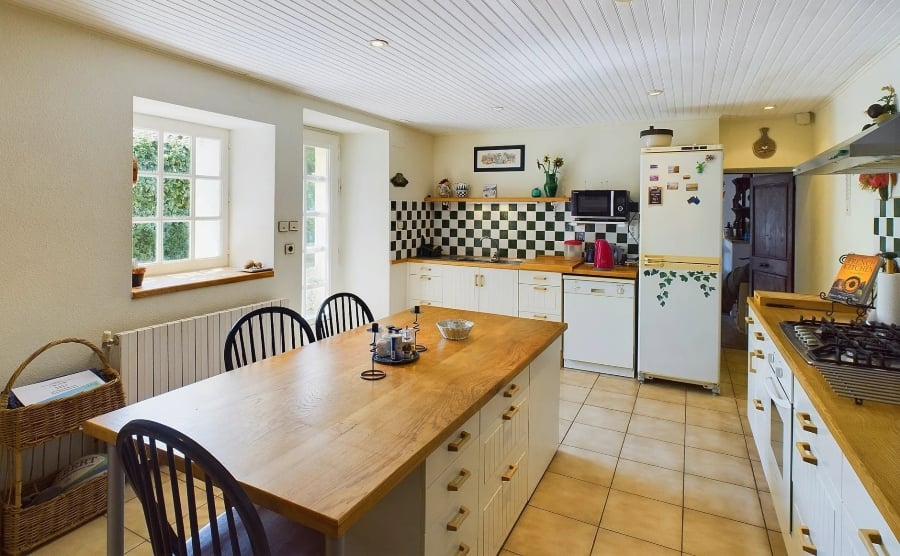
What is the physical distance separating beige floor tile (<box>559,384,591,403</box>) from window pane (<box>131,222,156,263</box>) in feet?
9.65

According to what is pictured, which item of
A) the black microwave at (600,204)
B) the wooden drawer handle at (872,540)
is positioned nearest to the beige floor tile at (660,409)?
the black microwave at (600,204)

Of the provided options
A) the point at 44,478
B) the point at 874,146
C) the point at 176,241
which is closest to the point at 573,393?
the point at 874,146

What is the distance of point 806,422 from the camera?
167 cm

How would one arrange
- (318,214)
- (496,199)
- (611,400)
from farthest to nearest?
1. (496,199)
2. (318,214)
3. (611,400)

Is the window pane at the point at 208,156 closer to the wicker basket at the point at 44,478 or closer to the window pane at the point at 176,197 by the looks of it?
the window pane at the point at 176,197

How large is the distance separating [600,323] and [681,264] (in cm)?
81

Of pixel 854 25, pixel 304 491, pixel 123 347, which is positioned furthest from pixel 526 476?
pixel 854 25

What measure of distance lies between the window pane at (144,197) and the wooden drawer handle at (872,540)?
358cm

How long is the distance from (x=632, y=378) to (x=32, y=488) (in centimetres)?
403

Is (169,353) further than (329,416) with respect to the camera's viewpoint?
Yes

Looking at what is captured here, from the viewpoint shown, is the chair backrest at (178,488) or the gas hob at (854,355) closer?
the chair backrest at (178,488)

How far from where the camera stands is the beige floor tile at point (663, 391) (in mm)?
3969

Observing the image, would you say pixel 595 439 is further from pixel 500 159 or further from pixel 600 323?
pixel 500 159

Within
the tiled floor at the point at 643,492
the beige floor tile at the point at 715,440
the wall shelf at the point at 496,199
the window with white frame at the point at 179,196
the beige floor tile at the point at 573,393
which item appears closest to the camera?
the tiled floor at the point at 643,492
